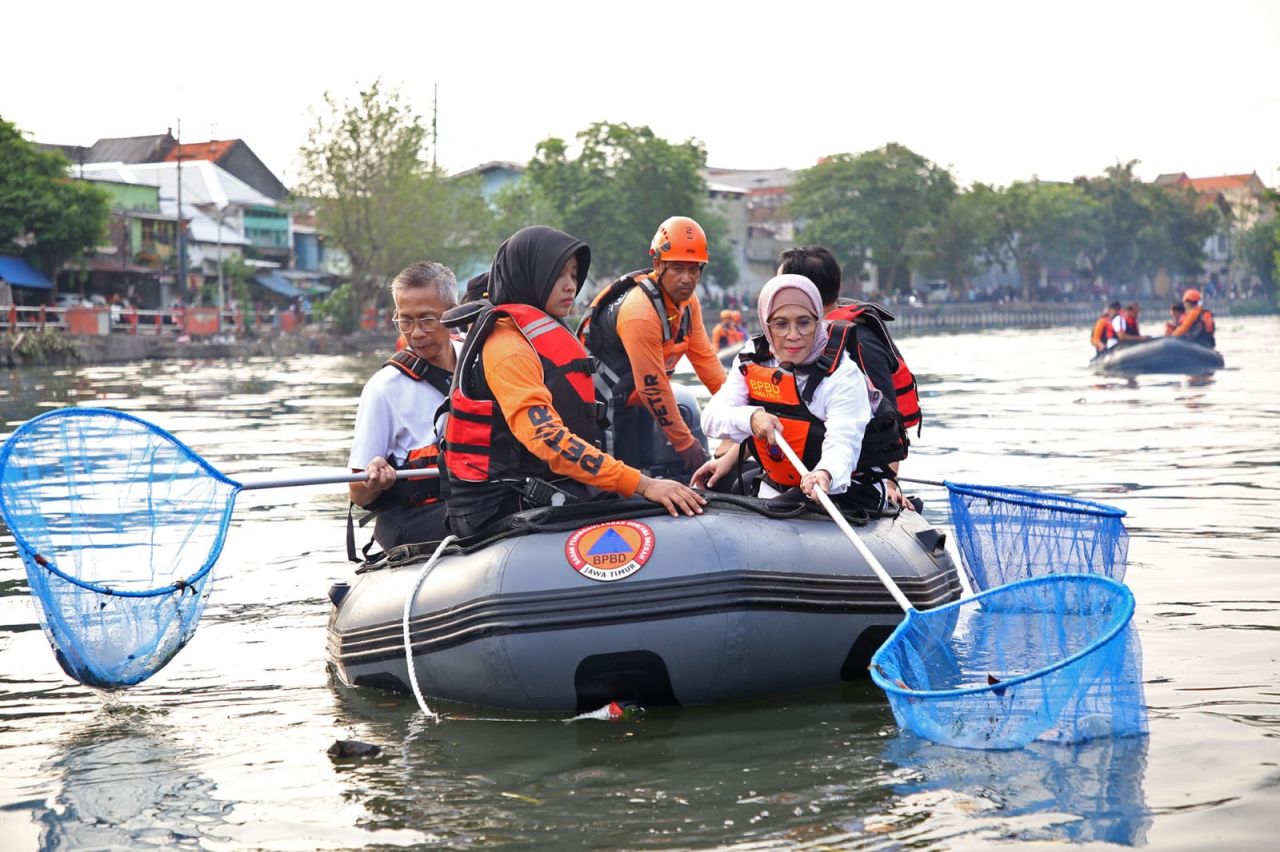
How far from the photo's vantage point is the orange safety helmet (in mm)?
7891

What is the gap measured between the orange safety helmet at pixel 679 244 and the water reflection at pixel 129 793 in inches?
128

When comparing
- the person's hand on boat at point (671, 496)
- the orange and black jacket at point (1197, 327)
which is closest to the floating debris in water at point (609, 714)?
the person's hand on boat at point (671, 496)

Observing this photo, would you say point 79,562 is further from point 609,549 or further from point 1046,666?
point 1046,666

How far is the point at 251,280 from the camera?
73.7 metres

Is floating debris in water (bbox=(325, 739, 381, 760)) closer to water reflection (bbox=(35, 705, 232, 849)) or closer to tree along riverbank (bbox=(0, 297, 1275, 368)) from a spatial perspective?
water reflection (bbox=(35, 705, 232, 849))

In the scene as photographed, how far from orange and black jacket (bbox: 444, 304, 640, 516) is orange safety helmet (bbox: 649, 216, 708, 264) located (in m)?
1.54

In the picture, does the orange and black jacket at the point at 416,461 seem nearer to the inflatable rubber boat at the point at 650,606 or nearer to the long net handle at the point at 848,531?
the inflatable rubber boat at the point at 650,606

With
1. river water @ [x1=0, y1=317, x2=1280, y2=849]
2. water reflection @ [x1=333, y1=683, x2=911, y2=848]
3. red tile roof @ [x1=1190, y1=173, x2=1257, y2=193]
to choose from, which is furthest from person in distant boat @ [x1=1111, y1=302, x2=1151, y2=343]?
red tile roof @ [x1=1190, y1=173, x2=1257, y2=193]

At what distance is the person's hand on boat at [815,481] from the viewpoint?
6.22 m

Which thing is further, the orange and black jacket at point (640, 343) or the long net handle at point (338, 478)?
the orange and black jacket at point (640, 343)

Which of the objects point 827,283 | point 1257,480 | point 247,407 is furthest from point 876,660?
point 247,407

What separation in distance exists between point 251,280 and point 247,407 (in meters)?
49.3

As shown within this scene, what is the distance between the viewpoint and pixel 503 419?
6449 mm

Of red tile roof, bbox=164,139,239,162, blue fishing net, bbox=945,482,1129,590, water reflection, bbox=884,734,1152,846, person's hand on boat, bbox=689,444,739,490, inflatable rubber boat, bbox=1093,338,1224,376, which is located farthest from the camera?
red tile roof, bbox=164,139,239,162
